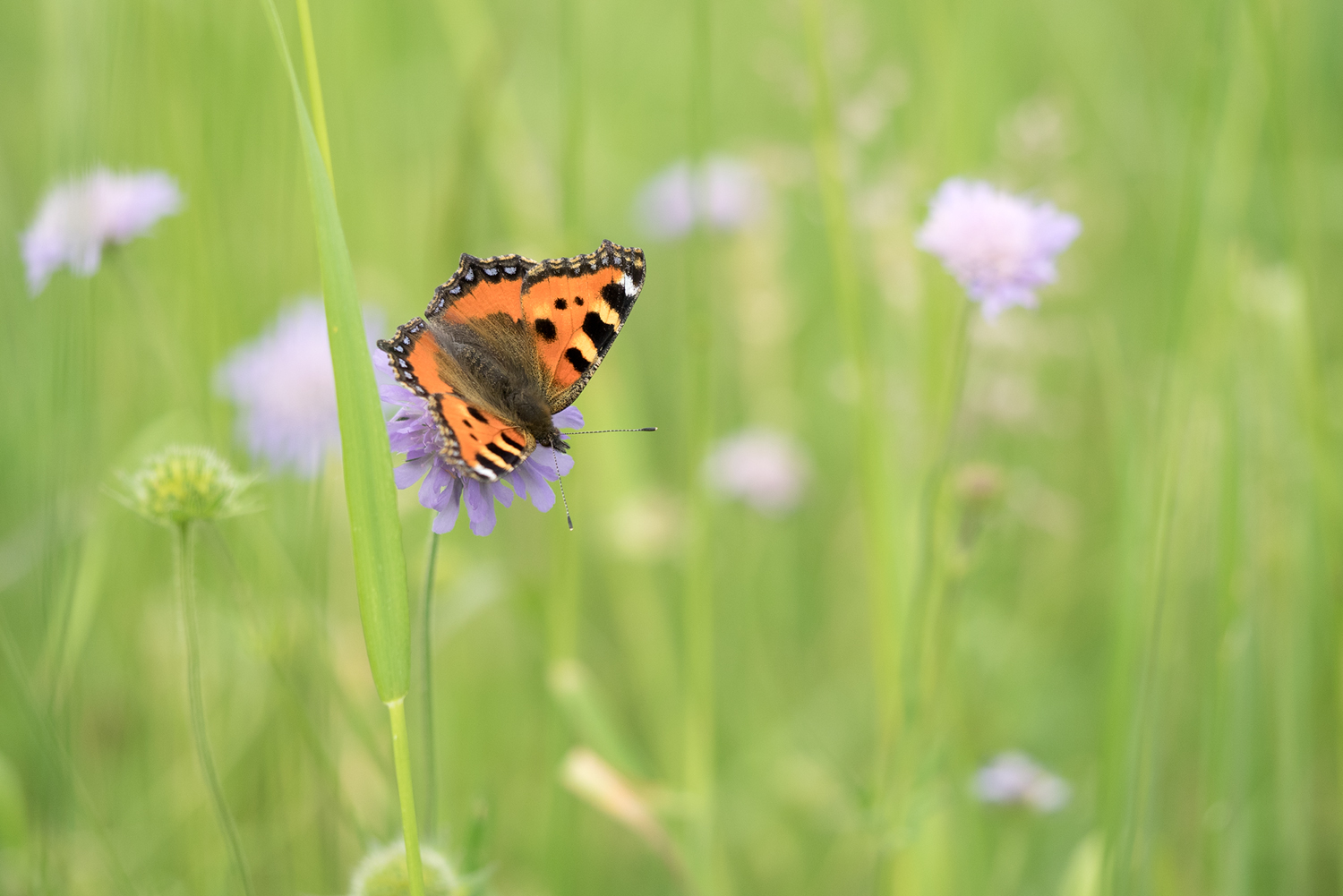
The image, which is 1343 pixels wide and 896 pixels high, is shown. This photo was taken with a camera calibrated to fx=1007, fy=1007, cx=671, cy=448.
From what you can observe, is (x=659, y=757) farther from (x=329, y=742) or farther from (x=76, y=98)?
(x=76, y=98)

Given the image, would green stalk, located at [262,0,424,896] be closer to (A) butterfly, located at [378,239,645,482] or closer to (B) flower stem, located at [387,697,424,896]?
(B) flower stem, located at [387,697,424,896]

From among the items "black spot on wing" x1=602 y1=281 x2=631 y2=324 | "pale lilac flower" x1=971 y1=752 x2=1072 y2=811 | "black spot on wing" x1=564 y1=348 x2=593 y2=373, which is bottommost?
"pale lilac flower" x1=971 y1=752 x2=1072 y2=811

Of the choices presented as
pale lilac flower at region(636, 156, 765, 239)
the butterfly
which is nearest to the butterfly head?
the butterfly

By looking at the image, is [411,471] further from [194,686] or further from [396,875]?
[396,875]

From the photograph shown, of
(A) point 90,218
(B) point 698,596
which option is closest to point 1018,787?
(B) point 698,596

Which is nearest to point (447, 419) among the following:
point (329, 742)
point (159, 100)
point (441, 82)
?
point (329, 742)
